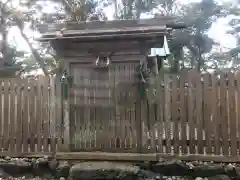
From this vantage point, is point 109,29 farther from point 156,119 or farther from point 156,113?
point 156,119

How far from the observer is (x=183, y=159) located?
5.88 metres

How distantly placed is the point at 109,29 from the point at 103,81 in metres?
1.18

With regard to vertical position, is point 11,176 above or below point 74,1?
below

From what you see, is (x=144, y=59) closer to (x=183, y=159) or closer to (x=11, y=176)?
(x=183, y=159)

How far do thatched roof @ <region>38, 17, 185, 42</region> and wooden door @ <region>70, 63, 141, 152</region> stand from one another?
2.36ft

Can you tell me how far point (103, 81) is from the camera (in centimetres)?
644

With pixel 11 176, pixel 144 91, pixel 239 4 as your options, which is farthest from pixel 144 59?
pixel 239 4

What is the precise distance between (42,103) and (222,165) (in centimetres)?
414

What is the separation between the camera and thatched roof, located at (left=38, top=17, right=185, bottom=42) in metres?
6.04

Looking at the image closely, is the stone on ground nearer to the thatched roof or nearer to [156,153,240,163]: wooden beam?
[156,153,240,163]: wooden beam

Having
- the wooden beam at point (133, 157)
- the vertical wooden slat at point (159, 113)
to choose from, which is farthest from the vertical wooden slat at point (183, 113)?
the vertical wooden slat at point (159, 113)

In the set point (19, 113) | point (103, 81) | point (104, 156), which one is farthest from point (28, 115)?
point (104, 156)

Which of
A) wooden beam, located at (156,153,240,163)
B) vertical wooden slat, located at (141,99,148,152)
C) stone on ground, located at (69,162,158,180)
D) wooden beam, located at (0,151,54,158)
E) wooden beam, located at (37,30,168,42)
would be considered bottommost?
stone on ground, located at (69,162,158,180)

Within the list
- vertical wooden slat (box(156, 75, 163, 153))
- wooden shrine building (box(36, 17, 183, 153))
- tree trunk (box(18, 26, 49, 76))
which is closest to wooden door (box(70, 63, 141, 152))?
wooden shrine building (box(36, 17, 183, 153))
